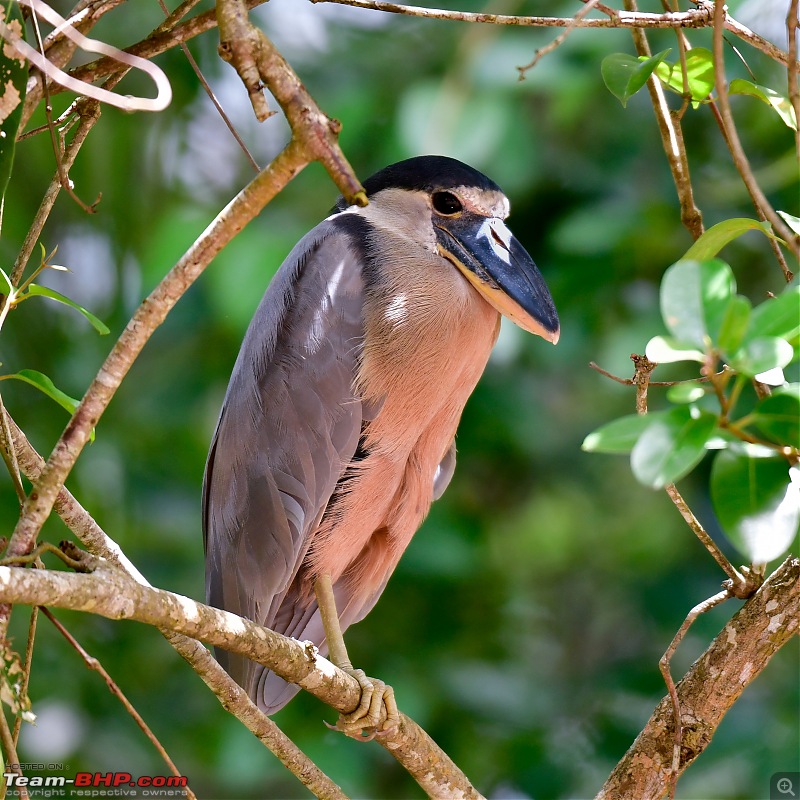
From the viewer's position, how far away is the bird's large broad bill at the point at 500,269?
5.73 feet

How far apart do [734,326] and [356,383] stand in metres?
1.11

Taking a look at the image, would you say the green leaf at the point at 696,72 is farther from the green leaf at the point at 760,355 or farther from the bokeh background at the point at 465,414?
the bokeh background at the point at 465,414

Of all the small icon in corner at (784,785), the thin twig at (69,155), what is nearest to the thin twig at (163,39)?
the thin twig at (69,155)

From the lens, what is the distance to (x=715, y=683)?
4.92 feet

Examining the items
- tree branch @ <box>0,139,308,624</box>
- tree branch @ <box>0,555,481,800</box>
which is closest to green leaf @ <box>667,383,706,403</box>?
tree branch @ <box>0,139,308,624</box>

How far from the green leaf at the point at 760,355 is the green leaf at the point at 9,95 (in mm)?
844

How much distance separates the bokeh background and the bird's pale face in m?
0.63

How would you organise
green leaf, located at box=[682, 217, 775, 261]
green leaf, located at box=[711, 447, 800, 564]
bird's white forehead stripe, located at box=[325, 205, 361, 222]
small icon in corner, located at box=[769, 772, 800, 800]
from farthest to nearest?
small icon in corner, located at box=[769, 772, 800, 800] → bird's white forehead stripe, located at box=[325, 205, 361, 222] → green leaf, located at box=[682, 217, 775, 261] → green leaf, located at box=[711, 447, 800, 564]

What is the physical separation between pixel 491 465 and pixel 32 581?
2.77m

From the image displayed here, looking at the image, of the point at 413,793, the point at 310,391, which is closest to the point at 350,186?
the point at 310,391

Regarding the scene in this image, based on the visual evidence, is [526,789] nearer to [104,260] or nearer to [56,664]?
[56,664]

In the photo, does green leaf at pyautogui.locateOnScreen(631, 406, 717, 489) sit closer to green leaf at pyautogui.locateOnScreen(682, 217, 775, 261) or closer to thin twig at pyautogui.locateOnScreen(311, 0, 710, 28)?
green leaf at pyautogui.locateOnScreen(682, 217, 775, 261)

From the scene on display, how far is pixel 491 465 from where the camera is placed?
361 cm

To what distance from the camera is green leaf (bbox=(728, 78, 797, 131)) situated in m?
1.37
